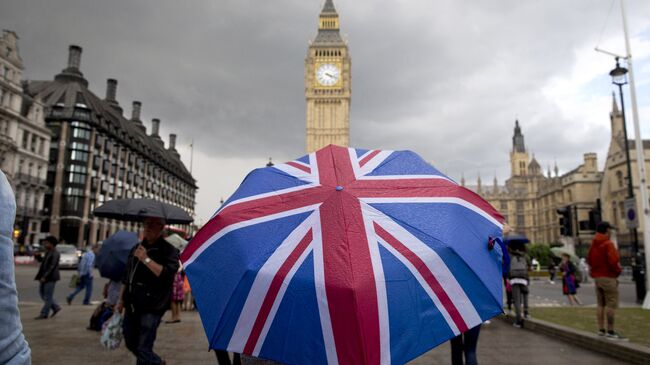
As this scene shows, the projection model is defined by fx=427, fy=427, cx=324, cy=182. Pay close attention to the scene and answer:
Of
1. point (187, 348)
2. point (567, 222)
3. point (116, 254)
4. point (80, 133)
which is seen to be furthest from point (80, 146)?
point (567, 222)

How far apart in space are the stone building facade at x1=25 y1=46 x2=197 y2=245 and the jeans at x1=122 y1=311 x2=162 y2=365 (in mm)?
60404

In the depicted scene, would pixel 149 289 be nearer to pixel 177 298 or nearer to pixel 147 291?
pixel 147 291

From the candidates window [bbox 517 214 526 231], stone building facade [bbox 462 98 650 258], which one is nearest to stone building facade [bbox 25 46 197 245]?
stone building facade [bbox 462 98 650 258]

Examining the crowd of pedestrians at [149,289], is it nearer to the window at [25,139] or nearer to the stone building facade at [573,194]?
the stone building facade at [573,194]

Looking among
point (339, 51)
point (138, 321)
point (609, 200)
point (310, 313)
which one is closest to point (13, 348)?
point (310, 313)

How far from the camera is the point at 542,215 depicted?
286 ft

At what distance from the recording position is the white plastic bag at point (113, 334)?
187 inches

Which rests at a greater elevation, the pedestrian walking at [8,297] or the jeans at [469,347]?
the pedestrian walking at [8,297]

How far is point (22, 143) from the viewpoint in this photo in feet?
163

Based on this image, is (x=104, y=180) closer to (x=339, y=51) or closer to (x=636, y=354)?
(x=339, y=51)

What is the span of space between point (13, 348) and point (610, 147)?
6635 centimetres

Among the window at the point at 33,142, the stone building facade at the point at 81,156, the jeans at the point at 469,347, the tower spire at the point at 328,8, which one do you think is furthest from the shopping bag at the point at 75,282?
the tower spire at the point at 328,8

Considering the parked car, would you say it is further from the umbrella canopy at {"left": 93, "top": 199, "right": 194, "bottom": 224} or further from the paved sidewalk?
the umbrella canopy at {"left": 93, "top": 199, "right": 194, "bottom": 224}

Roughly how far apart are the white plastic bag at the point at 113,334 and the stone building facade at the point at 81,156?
60004 mm
